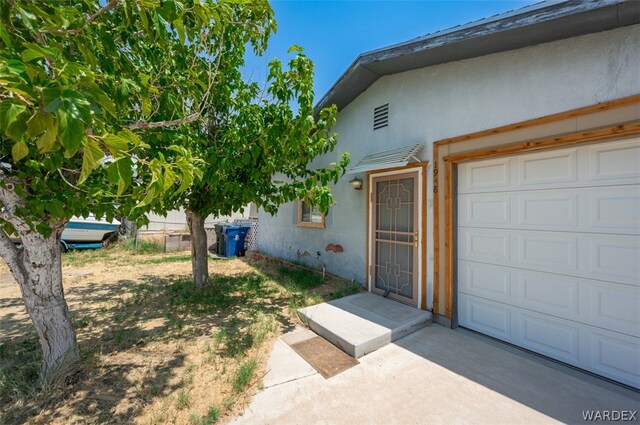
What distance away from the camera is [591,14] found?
2.69m

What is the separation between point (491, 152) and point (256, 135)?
129 inches

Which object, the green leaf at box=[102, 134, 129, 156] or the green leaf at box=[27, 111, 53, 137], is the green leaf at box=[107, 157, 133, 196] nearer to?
the green leaf at box=[102, 134, 129, 156]

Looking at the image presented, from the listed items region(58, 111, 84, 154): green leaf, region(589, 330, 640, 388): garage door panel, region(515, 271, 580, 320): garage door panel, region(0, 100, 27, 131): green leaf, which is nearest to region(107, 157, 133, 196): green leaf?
region(58, 111, 84, 154): green leaf

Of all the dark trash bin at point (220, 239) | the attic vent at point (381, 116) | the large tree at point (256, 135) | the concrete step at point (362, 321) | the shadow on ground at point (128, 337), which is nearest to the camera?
the shadow on ground at point (128, 337)

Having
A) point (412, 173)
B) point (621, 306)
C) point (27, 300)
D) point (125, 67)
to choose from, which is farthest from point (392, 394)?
point (125, 67)

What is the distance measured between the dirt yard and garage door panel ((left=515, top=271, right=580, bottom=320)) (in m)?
2.91

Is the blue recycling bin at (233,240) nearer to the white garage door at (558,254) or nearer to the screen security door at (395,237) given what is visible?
the screen security door at (395,237)

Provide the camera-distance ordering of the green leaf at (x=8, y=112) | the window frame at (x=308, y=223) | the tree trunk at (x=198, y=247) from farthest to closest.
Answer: the window frame at (x=308, y=223), the tree trunk at (x=198, y=247), the green leaf at (x=8, y=112)

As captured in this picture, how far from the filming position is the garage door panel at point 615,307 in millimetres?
2713

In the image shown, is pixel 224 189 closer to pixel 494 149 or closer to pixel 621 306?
pixel 494 149

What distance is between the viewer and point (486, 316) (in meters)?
3.82

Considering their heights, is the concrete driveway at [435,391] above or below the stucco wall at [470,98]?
below

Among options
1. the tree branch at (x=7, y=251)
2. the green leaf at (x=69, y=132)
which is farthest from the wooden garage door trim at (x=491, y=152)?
the tree branch at (x=7, y=251)

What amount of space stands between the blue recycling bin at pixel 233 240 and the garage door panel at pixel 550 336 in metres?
9.55
